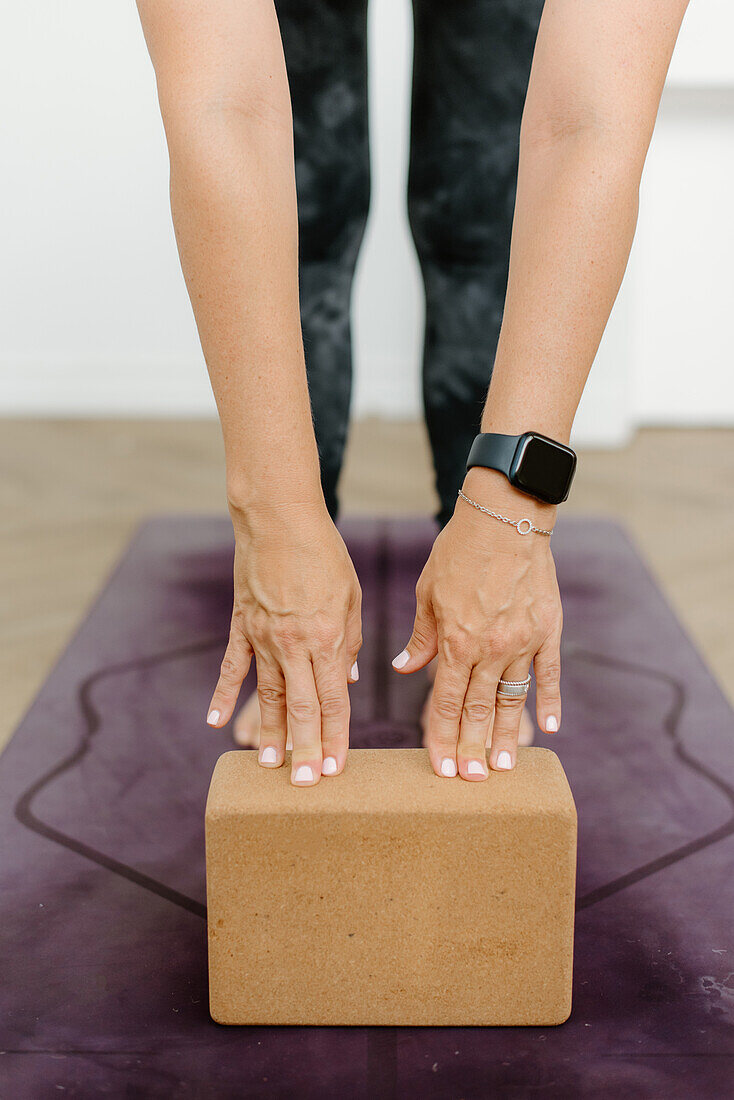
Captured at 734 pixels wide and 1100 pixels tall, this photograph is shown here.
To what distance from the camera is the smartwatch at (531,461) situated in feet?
2.78

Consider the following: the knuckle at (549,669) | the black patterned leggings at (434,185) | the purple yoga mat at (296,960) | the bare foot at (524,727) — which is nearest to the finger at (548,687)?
the knuckle at (549,669)

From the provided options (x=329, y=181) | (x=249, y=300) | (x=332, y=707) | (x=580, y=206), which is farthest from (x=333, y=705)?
(x=329, y=181)

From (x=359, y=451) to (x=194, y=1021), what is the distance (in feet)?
5.93

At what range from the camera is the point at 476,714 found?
87 cm

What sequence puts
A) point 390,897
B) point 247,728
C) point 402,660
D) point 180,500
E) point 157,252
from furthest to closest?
point 157,252, point 180,500, point 247,728, point 402,660, point 390,897

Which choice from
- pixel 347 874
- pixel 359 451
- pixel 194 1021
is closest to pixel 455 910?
pixel 347 874

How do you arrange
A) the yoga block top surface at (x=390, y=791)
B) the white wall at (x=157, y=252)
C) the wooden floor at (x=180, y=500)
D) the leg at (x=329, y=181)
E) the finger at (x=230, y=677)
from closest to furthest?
the yoga block top surface at (x=390, y=791)
the finger at (x=230, y=677)
the leg at (x=329, y=181)
the wooden floor at (x=180, y=500)
the white wall at (x=157, y=252)

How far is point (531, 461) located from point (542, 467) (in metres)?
0.01

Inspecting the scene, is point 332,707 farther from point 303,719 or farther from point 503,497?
point 503,497

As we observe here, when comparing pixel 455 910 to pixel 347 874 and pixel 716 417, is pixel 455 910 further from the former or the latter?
pixel 716 417

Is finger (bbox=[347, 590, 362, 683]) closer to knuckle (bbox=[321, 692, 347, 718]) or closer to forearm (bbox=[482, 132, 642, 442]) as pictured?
knuckle (bbox=[321, 692, 347, 718])

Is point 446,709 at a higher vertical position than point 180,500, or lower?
higher

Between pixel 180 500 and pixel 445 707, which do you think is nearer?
pixel 445 707

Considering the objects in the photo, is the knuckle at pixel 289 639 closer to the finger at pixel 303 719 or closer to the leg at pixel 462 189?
the finger at pixel 303 719
